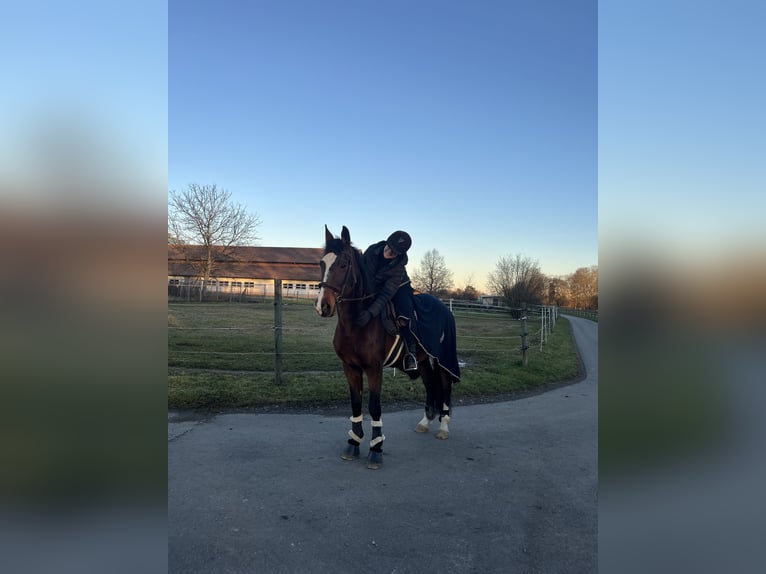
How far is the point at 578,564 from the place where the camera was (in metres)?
2.60

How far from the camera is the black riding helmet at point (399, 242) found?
4.62 m

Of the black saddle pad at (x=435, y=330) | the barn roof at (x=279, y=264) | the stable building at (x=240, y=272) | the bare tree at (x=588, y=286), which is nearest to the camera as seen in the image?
the bare tree at (x=588, y=286)

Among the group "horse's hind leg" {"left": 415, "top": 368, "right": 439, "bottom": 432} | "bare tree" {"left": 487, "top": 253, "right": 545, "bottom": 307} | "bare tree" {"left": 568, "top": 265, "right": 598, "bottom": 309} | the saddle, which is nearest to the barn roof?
"bare tree" {"left": 487, "top": 253, "right": 545, "bottom": 307}

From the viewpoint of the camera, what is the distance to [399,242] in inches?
182

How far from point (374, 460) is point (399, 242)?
2360 mm

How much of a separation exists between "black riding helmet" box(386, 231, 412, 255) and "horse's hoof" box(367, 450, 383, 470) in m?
2.18

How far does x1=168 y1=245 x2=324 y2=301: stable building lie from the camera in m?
14.9

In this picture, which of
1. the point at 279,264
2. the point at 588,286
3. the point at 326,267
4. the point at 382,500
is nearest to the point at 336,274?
the point at 326,267

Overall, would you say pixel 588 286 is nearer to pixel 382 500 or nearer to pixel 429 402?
pixel 382 500

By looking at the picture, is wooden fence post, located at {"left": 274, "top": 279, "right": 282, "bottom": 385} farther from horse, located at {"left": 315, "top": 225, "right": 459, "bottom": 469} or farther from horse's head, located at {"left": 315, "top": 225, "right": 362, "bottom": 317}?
horse's head, located at {"left": 315, "top": 225, "right": 362, "bottom": 317}

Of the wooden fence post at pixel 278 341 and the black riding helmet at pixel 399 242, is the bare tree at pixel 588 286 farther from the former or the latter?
the wooden fence post at pixel 278 341

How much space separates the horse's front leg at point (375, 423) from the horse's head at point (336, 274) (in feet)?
2.96

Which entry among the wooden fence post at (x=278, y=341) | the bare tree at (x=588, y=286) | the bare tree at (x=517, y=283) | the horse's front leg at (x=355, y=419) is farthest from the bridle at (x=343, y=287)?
the bare tree at (x=517, y=283)
